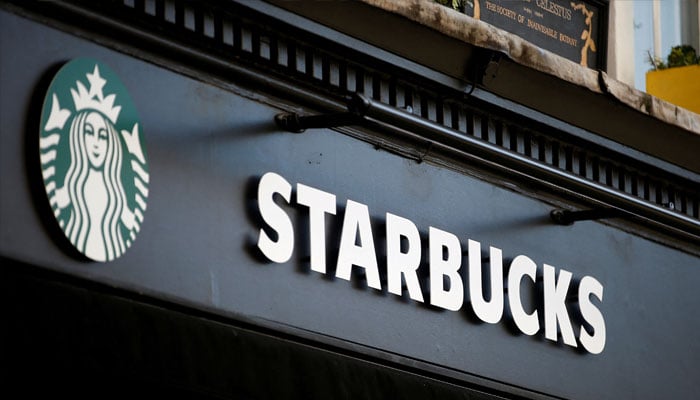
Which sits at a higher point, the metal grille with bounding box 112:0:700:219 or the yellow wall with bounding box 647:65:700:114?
the yellow wall with bounding box 647:65:700:114

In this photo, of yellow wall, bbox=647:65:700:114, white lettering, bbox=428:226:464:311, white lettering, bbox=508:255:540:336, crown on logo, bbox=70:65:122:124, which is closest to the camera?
crown on logo, bbox=70:65:122:124

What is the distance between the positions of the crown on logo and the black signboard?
340cm

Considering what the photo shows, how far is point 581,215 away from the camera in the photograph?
28.5ft

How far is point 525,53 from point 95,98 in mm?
2961

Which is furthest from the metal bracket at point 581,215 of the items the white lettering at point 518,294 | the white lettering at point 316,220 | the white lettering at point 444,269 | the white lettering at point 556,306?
the white lettering at point 316,220

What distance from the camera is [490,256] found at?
26.8 ft

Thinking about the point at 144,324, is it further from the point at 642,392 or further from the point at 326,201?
the point at 642,392

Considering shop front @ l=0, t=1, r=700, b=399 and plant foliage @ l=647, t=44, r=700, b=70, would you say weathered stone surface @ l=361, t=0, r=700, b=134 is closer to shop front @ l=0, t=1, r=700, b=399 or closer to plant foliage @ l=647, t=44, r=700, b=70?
shop front @ l=0, t=1, r=700, b=399

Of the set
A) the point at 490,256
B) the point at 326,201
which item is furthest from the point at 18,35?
the point at 490,256

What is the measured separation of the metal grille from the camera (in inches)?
264

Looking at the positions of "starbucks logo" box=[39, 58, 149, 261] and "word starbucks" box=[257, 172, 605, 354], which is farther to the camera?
"word starbucks" box=[257, 172, 605, 354]

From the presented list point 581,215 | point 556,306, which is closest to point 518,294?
point 556,306

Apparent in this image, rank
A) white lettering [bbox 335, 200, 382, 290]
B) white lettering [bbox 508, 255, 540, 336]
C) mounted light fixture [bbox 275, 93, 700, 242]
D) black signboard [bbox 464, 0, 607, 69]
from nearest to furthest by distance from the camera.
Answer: mounted light fixture [bbox 275, 93, 700, 242] < white lettering [bbox 335, 200, 382, 290] < white lettering [bbox 508, 255, 540, 336] < black signboard [bbox 464, 0, 607, 69]

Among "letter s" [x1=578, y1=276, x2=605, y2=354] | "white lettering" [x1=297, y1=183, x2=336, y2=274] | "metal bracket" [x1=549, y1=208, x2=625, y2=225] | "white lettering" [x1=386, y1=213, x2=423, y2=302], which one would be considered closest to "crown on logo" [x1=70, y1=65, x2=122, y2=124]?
"white lettering" [x1=297, y1=183, x2=336, y2=274]
